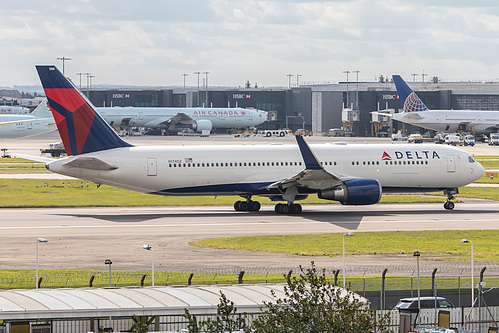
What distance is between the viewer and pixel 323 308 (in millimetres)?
17828

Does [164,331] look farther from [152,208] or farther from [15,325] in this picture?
[152,208]

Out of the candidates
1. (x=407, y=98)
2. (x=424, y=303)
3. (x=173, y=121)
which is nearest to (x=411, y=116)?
(x=407, y=98)

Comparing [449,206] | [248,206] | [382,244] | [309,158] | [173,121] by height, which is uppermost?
[173,121]

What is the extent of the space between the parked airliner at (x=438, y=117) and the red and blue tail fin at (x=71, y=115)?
4220 inches

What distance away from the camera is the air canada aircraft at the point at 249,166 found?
50.5 m

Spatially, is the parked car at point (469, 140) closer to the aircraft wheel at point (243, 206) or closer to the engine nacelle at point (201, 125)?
the engine nacelle at point (201, 125)

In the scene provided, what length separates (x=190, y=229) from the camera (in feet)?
154

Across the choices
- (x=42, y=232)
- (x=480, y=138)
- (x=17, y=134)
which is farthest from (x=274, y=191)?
(x=480, y=138)

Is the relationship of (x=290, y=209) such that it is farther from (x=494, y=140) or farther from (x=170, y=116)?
(x=170, y=116)

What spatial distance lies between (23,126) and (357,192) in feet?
318

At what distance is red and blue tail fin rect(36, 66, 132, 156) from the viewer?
50.4 m

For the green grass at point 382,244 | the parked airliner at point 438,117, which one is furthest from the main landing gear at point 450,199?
the parked airliner at point 438,117

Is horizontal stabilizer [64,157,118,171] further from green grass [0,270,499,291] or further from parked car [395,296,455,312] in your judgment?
parked car [395,296,455,312]

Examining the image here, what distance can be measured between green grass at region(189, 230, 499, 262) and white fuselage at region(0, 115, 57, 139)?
9888 centimetres
